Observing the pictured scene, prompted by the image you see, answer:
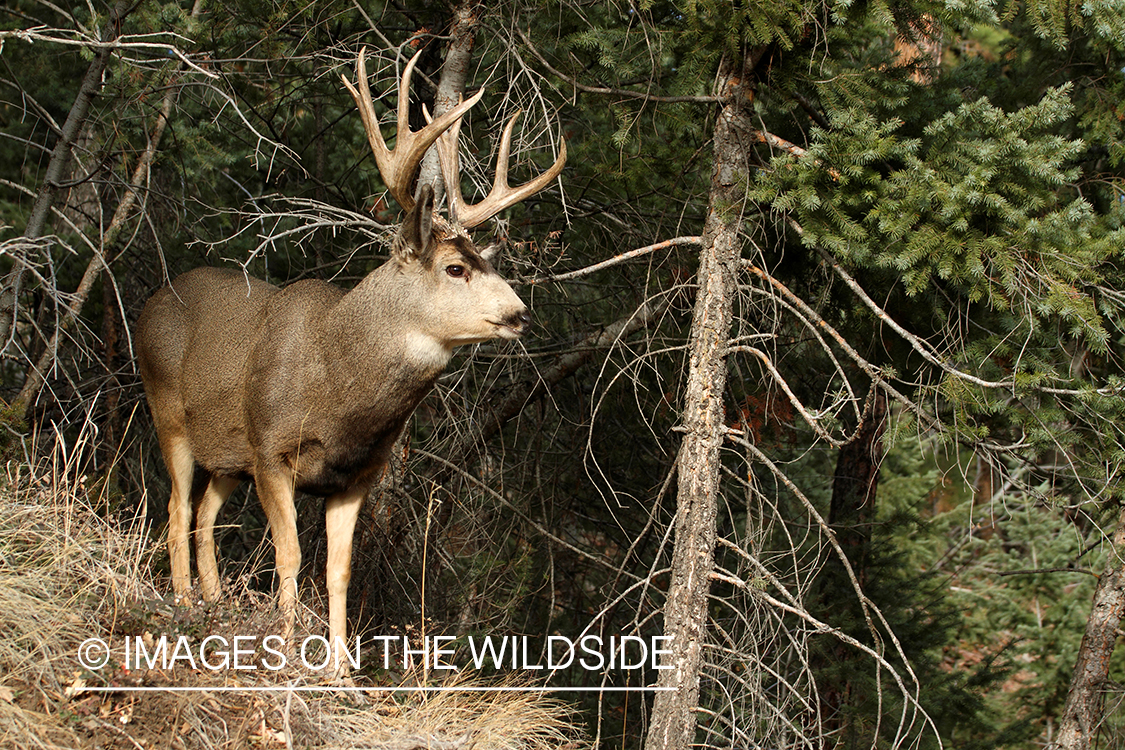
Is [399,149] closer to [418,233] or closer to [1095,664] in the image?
[418,233]

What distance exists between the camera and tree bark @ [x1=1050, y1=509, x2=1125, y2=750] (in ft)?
23.3

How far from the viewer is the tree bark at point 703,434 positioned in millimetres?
6070

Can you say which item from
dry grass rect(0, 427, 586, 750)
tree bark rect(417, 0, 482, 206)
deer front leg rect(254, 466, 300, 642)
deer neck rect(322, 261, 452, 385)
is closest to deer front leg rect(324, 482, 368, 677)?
deer front leg rect(254, 466, 300, 642)

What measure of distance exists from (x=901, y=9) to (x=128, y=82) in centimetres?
528

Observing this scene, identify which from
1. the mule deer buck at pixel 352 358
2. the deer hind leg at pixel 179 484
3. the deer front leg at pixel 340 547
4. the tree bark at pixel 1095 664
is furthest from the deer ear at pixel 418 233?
the tree bark at pixel 1095 664

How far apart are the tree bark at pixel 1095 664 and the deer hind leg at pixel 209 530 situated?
575cm

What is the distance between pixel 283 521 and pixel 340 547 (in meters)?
0.42

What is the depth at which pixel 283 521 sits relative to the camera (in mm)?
6145

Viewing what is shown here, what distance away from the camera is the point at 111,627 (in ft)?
16.8

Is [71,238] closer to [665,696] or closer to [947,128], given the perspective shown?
[665,696]

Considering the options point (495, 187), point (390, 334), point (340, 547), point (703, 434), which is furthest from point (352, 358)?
point (703, 434)

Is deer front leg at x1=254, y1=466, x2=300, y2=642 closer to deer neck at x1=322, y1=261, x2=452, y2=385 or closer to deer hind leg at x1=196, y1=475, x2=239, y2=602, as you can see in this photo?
deer hind leg at x1=196, y1=475, x2=239, y2=602

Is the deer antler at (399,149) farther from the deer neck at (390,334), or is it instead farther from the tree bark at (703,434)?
the tree bark at (703,434)

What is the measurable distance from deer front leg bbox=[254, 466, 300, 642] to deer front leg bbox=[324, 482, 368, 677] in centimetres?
24
